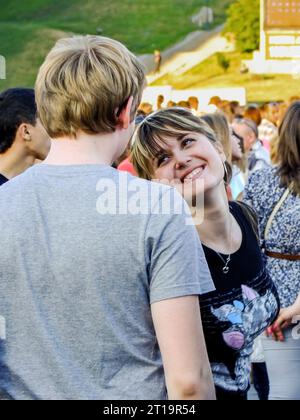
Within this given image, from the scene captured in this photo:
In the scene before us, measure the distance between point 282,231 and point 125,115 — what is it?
1972 mm

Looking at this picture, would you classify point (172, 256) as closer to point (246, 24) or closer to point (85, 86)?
→ point (85, 86)

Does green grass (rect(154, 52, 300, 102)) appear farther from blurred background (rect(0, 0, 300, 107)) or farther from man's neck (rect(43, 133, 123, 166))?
man's neck (rect(43, 133, 123, 166))

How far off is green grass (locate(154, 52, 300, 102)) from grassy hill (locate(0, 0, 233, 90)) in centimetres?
428

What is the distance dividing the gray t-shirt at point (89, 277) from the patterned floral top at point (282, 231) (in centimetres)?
197

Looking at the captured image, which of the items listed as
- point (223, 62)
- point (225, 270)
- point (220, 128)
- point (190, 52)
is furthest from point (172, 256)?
point (190, 52)

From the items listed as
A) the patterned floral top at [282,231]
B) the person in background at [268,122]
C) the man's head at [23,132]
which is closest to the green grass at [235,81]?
the person in background at [268,122]

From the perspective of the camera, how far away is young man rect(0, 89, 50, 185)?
13.4ft

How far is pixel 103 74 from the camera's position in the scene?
1.96 m

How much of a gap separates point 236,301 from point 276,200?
1447 mm

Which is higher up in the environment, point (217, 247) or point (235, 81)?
point (217, 247)

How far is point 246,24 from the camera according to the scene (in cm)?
4931

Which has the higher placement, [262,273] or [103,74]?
[103,74]

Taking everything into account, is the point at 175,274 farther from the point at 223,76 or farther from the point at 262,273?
the point at 223,76
